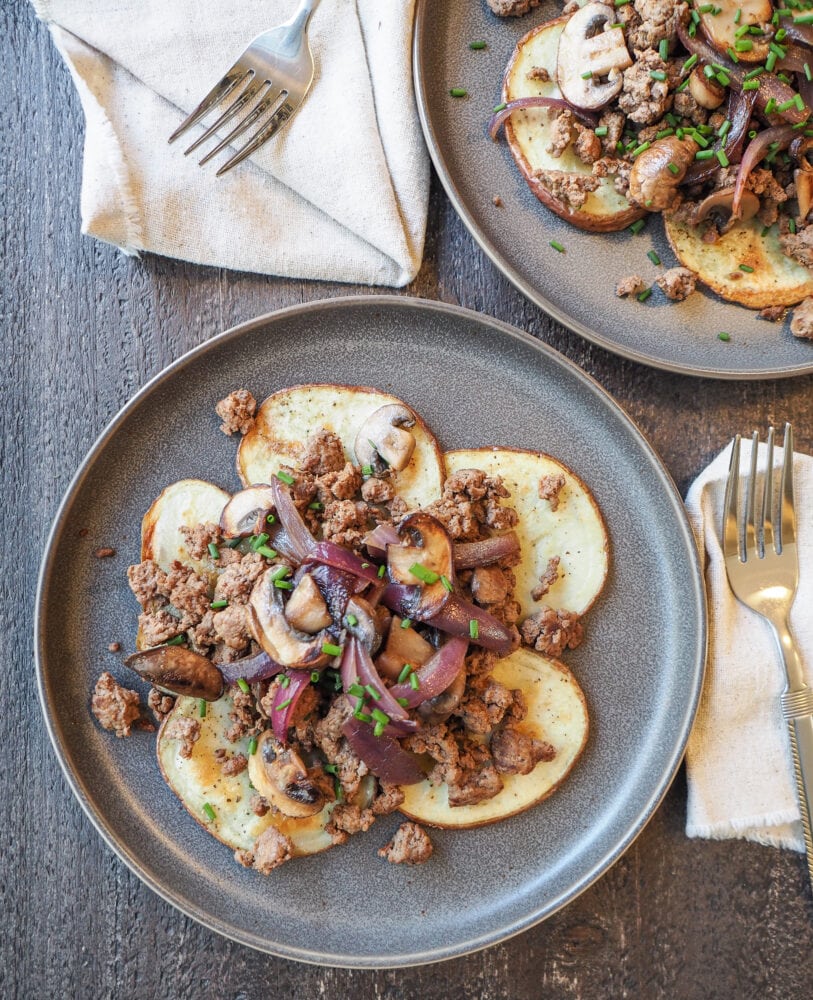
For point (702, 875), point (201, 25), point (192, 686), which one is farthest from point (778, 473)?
point (201, 25)

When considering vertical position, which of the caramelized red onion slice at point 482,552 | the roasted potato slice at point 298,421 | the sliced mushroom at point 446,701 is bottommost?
the sliced mushroom at point 446,701

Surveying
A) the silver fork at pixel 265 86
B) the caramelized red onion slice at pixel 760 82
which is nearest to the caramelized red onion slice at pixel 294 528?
the silver fork at pixel 265 86

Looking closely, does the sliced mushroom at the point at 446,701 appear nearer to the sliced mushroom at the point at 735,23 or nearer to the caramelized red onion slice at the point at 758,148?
the caramelized red onion slice at the point at 758,148

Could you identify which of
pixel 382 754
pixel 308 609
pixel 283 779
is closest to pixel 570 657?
pixel 382 754

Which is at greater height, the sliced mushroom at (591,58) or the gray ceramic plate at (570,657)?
the sliced mushroom at (591,58)

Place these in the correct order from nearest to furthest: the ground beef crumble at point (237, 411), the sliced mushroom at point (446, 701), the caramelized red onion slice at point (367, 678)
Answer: the caramelized red onion slice at point (367, 678) < the sliced mushroom at point (446, 701) < the ground beef crumble at point (237, 411)

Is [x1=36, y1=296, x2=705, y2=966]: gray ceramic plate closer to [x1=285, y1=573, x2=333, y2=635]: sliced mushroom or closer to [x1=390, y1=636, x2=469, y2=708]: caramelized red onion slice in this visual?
[x1=390, y1=636, x2=469, y2=708]: caramelized red onion slice

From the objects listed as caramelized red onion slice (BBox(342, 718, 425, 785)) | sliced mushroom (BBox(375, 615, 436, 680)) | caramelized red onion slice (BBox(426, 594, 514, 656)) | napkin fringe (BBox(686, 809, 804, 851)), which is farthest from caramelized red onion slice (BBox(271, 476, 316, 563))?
napkin fringe (BBox(686, 809, 804, 851))

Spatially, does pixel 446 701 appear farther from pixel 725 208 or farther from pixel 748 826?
pixel 725 208
